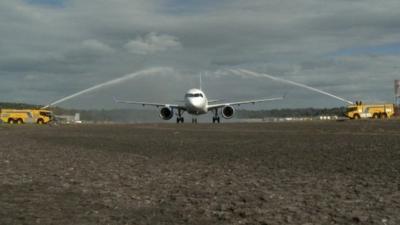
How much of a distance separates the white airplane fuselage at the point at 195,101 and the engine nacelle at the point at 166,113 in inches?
195

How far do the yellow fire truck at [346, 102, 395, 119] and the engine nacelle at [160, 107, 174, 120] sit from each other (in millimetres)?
34570

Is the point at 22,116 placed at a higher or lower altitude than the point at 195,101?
lower

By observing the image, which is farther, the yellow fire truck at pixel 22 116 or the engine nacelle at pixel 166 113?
the yellow fire truck at pixel 22 116

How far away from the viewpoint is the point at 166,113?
8312 cm

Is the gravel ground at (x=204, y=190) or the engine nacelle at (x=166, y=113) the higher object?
the engine nacelle at (x=166, y=113)

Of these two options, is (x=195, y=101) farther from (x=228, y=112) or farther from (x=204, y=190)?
(x=204, y=190)

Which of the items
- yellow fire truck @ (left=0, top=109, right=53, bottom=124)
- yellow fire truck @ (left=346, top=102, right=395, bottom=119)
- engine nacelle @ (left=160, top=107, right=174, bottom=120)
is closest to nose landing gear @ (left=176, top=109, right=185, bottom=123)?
engine nacelle @ (left=160, top=107, right=174, bottom=120)

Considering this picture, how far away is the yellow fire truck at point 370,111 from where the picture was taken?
96.6m

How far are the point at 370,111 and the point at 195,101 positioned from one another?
3926cm

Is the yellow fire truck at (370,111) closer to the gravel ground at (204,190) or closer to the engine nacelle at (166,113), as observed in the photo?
the engine nacelle at (166,113)

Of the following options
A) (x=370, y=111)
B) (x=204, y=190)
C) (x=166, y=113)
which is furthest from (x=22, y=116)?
(x=204, y=190)

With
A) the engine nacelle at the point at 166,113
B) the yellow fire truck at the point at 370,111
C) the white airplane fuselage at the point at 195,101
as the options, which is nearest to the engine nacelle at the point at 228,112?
the white airplane fuselage at the point at 195,101

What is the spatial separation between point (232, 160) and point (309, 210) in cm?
1015

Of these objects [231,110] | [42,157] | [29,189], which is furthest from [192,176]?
[231,110]
